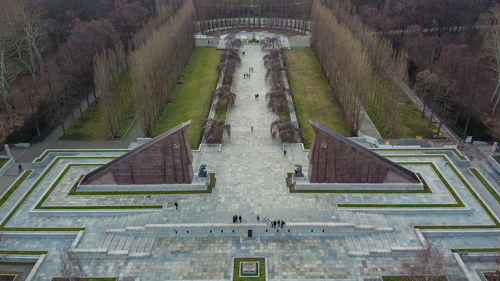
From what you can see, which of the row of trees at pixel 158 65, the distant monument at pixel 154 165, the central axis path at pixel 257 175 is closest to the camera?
the central axis path at pixel 257 175

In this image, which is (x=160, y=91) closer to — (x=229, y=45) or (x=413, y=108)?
(x=229, y=45)

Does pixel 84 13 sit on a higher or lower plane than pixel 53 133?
higher

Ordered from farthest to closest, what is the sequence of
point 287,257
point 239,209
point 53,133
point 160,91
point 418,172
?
point 160,91
point 53,133
point 418,172
point 239,209
point 287,257

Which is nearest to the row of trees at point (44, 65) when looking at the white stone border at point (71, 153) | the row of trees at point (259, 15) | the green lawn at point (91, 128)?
the green lawn at point (91, 128)

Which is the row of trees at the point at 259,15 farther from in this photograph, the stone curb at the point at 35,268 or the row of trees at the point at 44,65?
the stone curb at the point at 35,268

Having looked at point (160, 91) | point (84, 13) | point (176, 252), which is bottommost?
point (176, 252)

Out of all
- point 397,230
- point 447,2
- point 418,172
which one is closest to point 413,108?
point 418,172

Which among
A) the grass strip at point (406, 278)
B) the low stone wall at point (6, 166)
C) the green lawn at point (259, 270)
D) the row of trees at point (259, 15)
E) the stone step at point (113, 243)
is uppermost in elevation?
the row of trees at point (259, 15)

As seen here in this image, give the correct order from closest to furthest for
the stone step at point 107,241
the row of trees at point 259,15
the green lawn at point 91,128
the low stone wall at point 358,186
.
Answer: the stone step at point 107,241, the low stone wall at point 358,186, the green lawn at point 91,128, the row of trees at point 259,15
